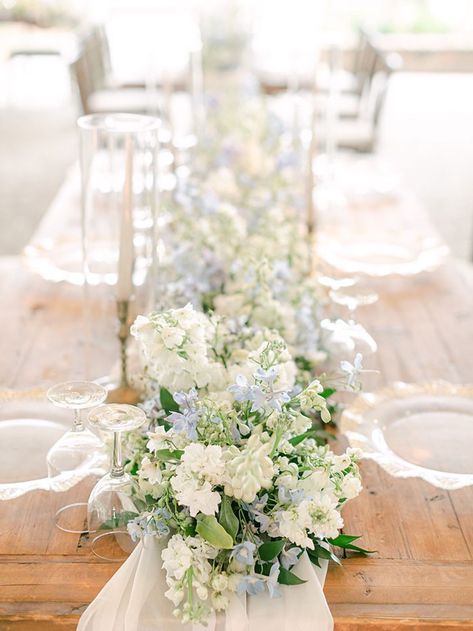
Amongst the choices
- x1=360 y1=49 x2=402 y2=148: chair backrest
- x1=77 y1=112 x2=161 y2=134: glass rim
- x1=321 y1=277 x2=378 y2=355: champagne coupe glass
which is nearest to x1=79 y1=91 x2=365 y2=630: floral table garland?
x1=321 y1=277 x2=378 y2=355: champagne coupe glass

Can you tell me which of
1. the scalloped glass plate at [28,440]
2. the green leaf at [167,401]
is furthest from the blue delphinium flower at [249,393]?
the scalloped glass plate at [28,440]

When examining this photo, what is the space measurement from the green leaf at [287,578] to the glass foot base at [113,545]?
202mm

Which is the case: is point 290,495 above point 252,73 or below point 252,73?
above

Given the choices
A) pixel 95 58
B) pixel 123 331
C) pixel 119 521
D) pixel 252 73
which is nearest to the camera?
pixel 119 521

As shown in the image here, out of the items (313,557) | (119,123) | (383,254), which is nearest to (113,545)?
(313,557)

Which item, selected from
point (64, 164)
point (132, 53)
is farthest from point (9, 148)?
point (132, 53)

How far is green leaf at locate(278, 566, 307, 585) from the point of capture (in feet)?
3.39

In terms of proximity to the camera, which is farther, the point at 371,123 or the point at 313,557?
the point at 371,123

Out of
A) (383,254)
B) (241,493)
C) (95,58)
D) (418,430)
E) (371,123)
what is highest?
(241,493)

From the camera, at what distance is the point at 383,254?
7.46 ft

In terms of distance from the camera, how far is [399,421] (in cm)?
147

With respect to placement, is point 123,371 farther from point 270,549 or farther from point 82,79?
point 82,79

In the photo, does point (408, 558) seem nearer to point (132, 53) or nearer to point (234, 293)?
point (234, 293)

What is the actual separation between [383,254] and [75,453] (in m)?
1.22
